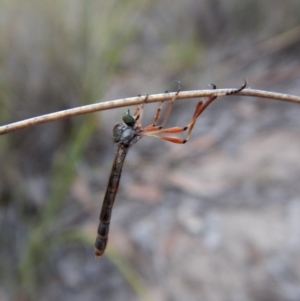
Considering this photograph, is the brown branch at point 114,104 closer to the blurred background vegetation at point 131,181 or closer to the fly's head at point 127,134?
the fly's head at point 127,134

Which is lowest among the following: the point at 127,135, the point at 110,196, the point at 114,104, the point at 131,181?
the point at 114,104

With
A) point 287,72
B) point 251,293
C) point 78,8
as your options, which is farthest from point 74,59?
point 251,293

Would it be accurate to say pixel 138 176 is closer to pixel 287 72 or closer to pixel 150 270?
pixel 150 270

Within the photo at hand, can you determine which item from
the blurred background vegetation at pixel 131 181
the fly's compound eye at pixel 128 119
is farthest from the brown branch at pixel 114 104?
the blurred background vegetation at pixel 131 181

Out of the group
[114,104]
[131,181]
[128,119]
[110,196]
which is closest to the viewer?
[114,104]

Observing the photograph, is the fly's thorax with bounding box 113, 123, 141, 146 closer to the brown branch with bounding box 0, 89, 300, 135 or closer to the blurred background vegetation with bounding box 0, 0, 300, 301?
the brown branch with bounding box 0, 89, 300, 135

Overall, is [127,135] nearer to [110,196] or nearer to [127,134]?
[127,134]

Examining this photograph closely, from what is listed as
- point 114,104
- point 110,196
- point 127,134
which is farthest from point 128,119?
point 114,104

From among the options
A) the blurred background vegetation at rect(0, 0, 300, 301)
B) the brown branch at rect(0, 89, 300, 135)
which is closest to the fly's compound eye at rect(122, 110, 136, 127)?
the brown branch at rect(0, 89, 300, 135)
